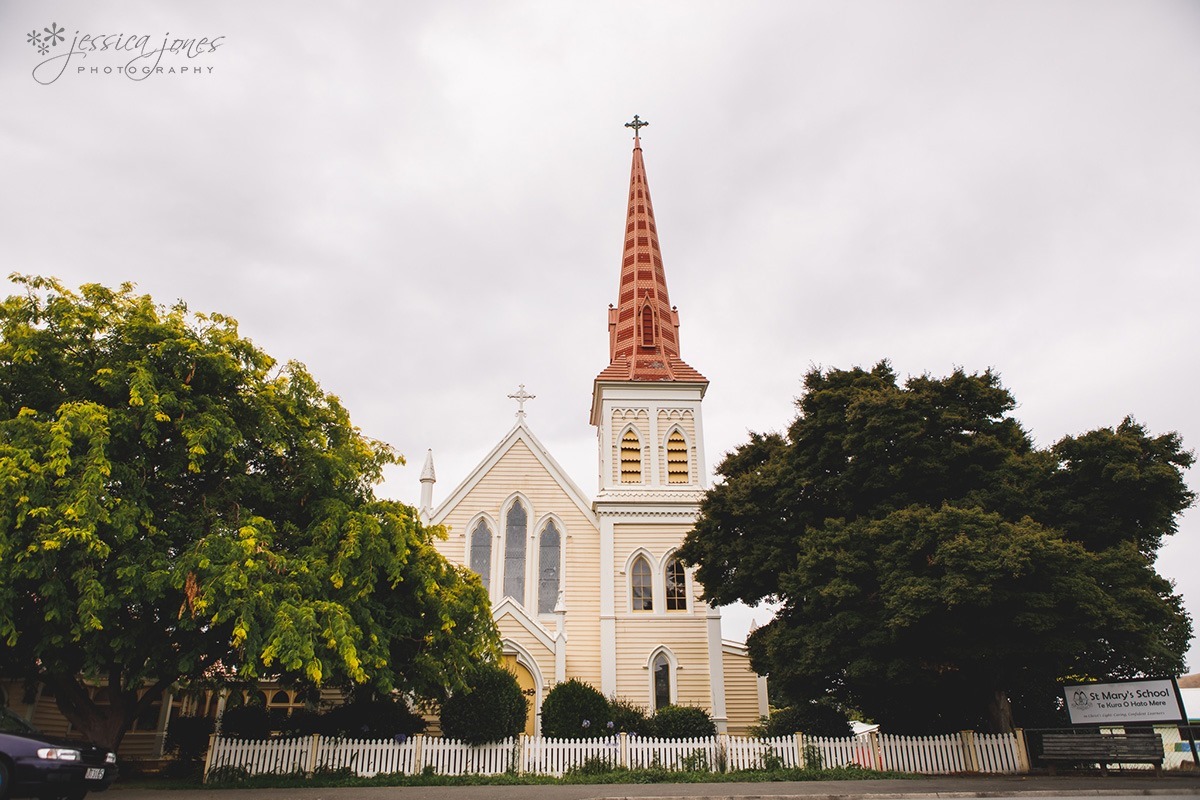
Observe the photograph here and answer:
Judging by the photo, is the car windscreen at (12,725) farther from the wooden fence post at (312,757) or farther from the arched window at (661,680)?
the arched window at (661,680)

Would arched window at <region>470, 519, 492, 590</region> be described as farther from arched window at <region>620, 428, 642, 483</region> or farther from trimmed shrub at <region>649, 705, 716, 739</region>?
trimmed shrub at <region>649, 705, 716, 739</region>

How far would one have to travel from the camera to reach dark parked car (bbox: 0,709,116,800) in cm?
920

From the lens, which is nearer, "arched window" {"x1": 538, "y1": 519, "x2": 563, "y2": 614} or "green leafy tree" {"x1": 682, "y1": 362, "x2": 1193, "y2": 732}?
"green leafy tree" {"x1": 682, "y1": 362, "x2": 1193, "y2": 732}

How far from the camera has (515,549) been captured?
2631cm

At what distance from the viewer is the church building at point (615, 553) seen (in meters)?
24.0

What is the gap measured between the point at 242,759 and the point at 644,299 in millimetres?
21223

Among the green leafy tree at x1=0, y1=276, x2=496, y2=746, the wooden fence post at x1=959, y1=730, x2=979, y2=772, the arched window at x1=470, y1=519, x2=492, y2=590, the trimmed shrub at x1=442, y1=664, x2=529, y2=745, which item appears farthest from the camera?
the arched window at x1=470, y1=519, x2=492, y2=590

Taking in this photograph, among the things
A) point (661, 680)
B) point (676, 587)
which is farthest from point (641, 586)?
point (661, 680)

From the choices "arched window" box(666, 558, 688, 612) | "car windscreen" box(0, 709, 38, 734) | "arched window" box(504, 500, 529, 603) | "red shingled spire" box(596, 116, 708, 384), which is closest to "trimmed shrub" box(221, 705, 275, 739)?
"car windscreen" box(0, 709, 38, 734)

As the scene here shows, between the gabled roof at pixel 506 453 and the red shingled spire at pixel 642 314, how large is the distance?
11.9 feet

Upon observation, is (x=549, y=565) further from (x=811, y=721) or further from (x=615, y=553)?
(x=811, y=721)

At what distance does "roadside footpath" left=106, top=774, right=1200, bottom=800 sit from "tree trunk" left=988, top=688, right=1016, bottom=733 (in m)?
2.02

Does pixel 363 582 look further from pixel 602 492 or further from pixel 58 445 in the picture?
pixel 602 492

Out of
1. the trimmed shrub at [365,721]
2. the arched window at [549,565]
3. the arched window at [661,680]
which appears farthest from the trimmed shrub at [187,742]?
the arched window at [661,680]
